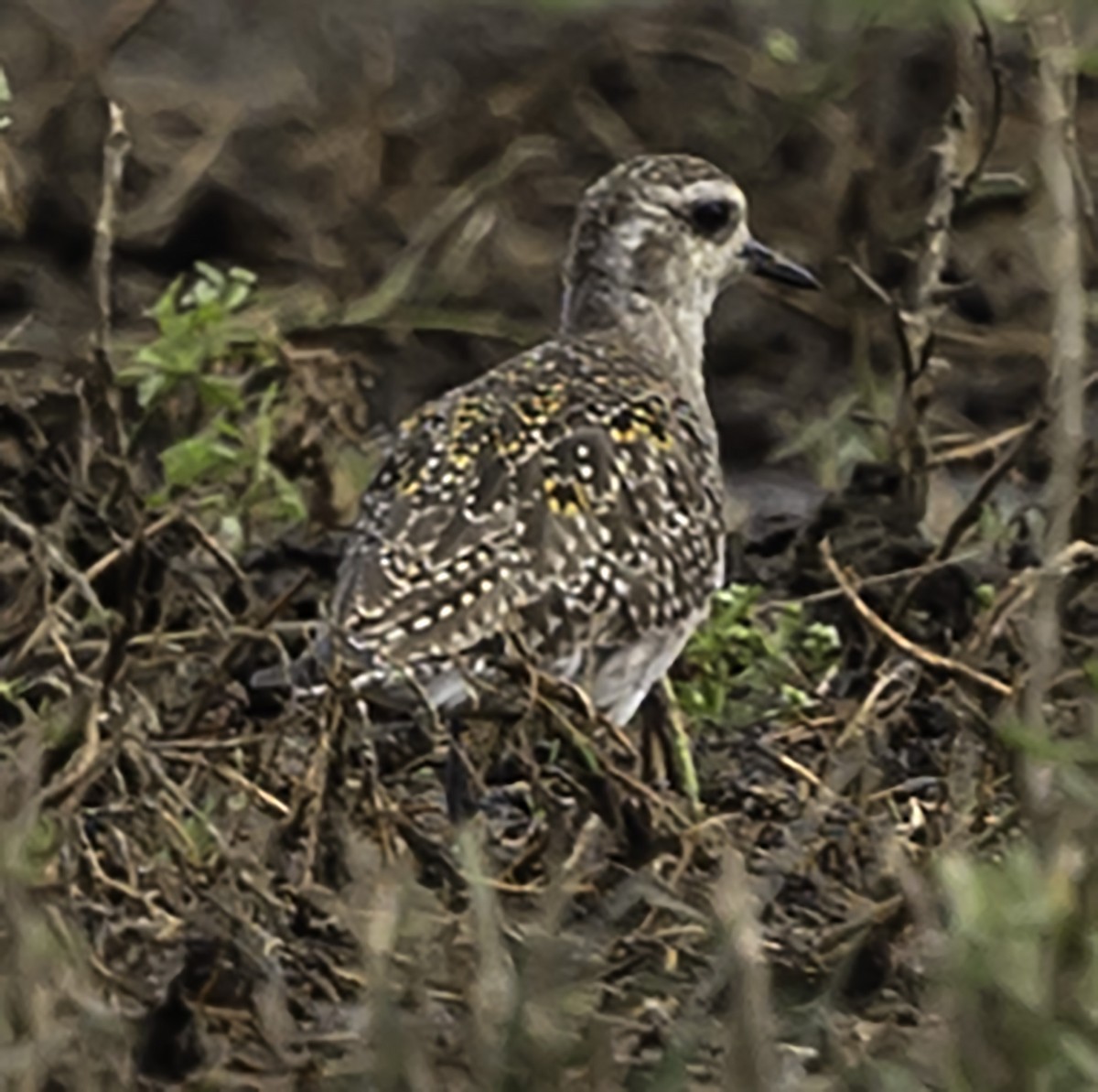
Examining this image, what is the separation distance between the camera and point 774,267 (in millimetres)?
7770

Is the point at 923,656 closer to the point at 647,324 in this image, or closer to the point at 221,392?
the point at 221,392

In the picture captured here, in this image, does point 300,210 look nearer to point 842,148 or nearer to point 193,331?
point 842,148

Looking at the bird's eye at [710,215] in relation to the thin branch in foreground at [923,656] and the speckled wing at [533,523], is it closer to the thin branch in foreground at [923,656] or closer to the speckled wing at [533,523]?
the speckled wing at [533,523]

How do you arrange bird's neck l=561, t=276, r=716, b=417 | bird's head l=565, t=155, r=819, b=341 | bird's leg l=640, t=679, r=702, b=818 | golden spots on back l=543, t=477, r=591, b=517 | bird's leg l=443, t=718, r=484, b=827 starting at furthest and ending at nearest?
bird's head l=565, t=155, r=819, b=341 < bird's neck l=561, t=276, r=716, b=417 < golden spots on back l=543, t=477, r=591, b=517 < bird's leg l=640, t=679, r=702, b=818 < bird's leg l=443, t=718, r=484, b=827

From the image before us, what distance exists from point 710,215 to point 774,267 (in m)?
0.17

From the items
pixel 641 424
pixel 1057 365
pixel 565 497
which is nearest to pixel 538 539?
pixel 565 497

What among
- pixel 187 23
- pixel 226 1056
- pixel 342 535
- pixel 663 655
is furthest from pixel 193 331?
pixel 187 23

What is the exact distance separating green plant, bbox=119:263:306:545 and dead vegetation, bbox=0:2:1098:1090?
0.5 inches

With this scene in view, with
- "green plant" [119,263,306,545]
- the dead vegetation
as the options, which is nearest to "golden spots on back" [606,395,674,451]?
the dead vegetation

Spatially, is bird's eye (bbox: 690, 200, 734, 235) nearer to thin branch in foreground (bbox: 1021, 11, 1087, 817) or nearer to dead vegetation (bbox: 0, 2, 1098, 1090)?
dead vegetation (bbox: 0, 2, 1098, 1090)

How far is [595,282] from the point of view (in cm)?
769

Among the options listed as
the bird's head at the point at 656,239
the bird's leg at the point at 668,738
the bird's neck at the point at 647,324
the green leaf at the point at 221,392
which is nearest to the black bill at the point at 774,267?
the bird's head at the point at 656,239

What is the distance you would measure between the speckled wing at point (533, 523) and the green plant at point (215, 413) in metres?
0.35

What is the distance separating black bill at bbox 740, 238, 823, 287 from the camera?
7.75 metres
